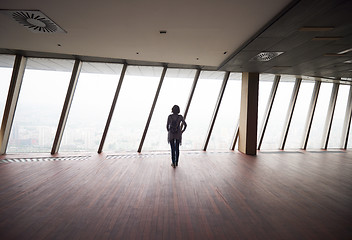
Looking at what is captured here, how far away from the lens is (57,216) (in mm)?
2266

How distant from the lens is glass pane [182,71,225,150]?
6.77 metres

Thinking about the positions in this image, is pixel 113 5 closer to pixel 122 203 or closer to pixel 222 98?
pixel 122 203

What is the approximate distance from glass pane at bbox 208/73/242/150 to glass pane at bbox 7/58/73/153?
604 centimetres

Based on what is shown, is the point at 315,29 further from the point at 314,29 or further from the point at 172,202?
the point at 172,202

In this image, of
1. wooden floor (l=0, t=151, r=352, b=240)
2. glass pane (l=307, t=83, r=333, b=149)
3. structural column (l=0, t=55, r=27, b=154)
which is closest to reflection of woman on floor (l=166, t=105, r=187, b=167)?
wooden floor (l=0, t=151, r=352, b=240)

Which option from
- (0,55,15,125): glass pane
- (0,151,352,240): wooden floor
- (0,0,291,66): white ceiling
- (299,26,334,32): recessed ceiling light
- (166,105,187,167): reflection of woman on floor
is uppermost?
(299,26,334,32): recessed ceiling light

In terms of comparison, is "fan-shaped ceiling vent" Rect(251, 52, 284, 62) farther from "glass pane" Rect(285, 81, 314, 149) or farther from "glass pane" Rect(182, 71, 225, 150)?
"glass pane" Rect(285, 81, 314, 149)

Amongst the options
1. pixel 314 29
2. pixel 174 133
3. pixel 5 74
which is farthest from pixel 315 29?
pixel 5 74

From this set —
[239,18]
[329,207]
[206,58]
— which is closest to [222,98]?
[206,58]

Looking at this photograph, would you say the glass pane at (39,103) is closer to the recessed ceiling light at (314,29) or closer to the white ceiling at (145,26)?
the white ceiling at (145,26)

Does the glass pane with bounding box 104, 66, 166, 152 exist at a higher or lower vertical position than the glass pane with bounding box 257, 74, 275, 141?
lower

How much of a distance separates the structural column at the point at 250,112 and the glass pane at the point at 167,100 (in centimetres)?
225

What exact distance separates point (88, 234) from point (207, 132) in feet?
19.1

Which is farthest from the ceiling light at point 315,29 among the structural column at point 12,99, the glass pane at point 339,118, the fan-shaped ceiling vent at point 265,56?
the structural column at point 12,99
